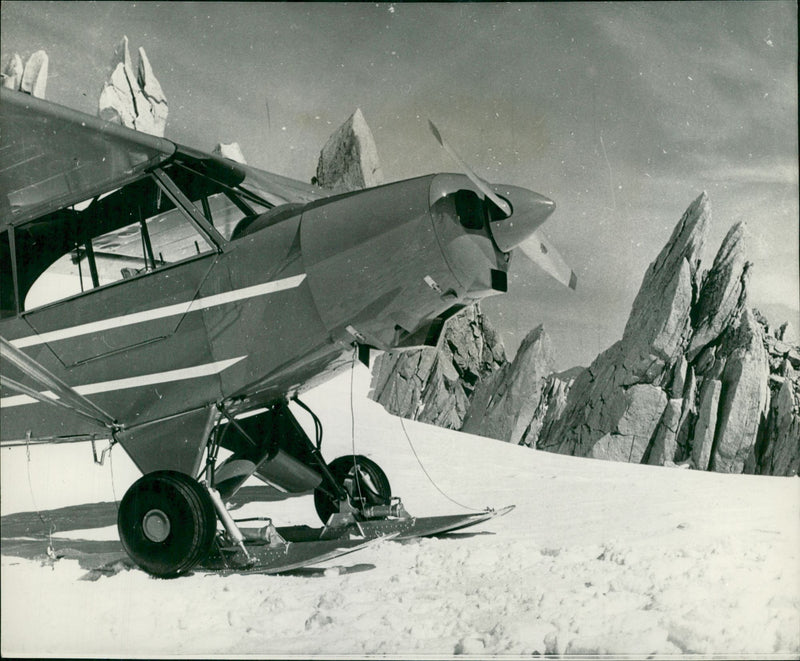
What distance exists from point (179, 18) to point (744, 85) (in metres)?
5.16

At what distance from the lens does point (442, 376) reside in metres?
27.9

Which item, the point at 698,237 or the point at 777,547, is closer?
the point at 777,547

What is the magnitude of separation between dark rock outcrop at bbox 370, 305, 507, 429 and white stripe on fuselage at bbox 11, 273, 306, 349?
2144 centimetres

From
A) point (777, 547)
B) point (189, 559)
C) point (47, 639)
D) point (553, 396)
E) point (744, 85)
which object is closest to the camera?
→ point (47, 639)

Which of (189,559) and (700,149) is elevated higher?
(700,149)

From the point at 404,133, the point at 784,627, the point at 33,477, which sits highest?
the point at 404,133

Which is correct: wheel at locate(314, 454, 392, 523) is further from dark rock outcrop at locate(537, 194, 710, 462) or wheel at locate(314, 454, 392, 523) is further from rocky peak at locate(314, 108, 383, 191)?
dark rock outcrop at locate(537, 194, 710, 462)

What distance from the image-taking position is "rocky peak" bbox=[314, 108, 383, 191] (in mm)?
16188

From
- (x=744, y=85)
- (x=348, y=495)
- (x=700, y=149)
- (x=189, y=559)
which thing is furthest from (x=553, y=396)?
(x=189, y=559)

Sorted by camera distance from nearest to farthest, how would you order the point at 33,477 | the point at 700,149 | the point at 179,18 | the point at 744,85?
the point at 179,18
the point at 33,477
the point at 744,85
the point at 700,149

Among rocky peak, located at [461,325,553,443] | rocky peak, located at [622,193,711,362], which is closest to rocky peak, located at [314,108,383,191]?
rocky peak, located at [622,193,711,362]

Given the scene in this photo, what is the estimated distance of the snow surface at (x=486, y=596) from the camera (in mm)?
2930

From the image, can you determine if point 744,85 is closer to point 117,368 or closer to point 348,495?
point 348,495

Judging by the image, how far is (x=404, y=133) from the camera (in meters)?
6.95
